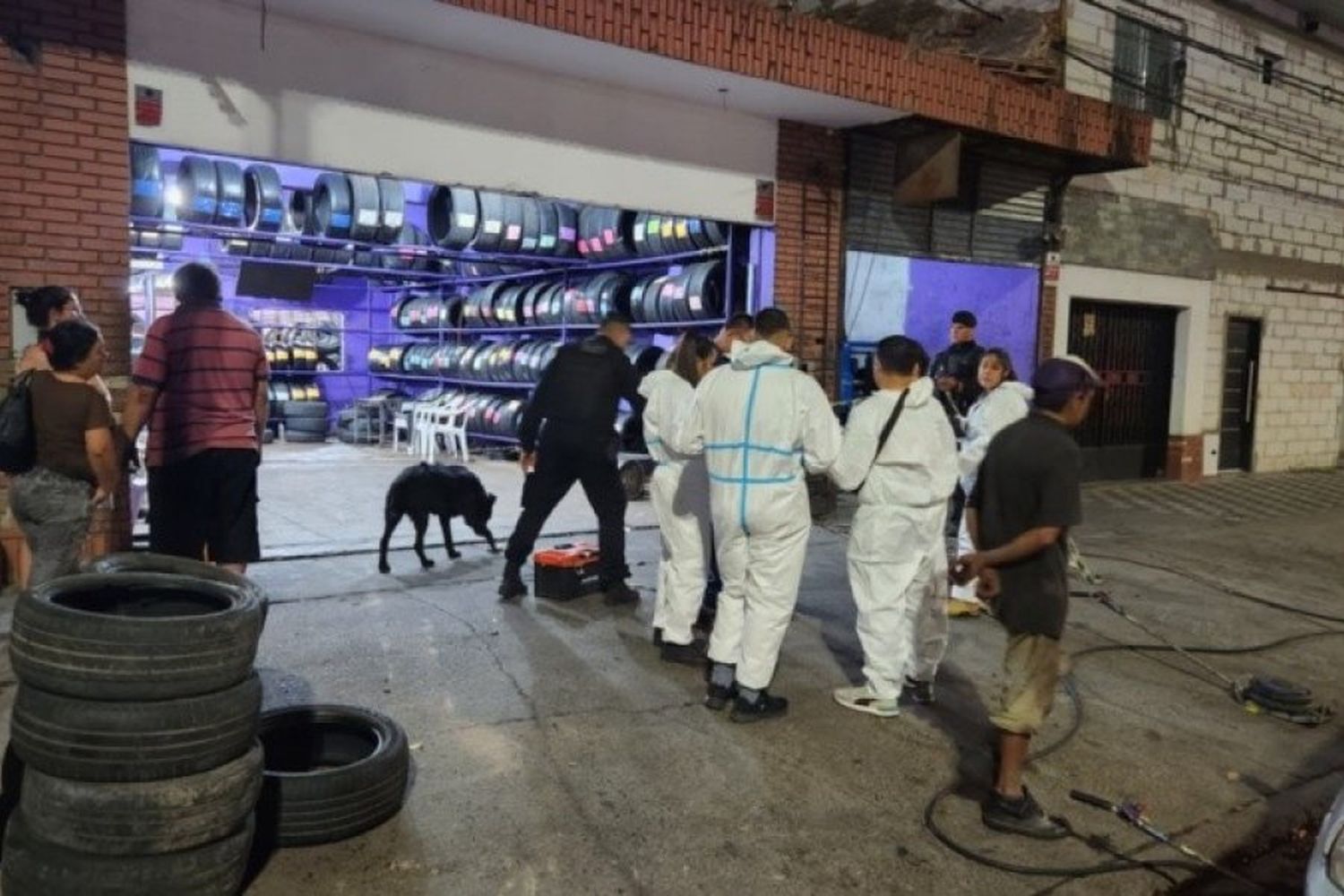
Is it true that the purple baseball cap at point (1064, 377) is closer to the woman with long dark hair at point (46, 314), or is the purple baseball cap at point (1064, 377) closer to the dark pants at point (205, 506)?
the dark pants at point (205, 506)

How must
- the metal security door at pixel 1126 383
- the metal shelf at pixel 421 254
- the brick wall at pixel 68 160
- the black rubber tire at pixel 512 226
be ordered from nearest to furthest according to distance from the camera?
the brick wall at pixel 68 160 → the metal shelf at pixel 421 254 → the black rubber tire at pixel 512 226 → the metal security door at pixel 1126 383

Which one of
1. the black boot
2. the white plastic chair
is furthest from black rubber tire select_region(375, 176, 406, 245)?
the black boot

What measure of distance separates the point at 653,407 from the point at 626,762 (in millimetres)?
2163

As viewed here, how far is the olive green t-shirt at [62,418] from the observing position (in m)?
4.19

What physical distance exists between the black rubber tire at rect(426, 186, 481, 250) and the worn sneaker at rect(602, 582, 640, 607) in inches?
240

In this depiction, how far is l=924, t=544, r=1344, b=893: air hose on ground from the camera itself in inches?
127

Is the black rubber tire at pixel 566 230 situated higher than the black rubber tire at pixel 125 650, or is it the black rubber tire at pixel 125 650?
the black rubber tire at pixel 566 230

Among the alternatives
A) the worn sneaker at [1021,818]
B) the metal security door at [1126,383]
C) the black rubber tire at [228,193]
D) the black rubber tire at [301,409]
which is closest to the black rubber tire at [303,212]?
the black rubber tire at [228,193]

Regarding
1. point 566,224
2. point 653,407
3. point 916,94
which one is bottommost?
point 653,407

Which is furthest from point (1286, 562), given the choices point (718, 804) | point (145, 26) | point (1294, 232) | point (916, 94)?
point (145, 26)

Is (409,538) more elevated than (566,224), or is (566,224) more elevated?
(566,224)

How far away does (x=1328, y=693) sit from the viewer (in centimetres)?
521

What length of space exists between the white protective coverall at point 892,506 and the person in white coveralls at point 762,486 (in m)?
0.15

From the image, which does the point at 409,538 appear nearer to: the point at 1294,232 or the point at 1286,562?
the point at 1286,562
